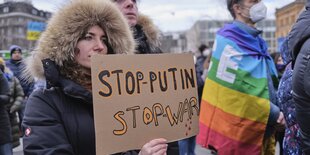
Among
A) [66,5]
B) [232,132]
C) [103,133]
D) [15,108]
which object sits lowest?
[15,108]

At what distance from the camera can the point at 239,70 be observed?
122 inches

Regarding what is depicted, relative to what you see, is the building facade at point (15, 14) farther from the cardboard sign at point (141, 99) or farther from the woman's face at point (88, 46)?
the cardboard sign at point (141, 99)

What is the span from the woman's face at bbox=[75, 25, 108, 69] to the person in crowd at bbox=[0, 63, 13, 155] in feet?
10.9

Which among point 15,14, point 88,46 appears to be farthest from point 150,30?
point 15,14

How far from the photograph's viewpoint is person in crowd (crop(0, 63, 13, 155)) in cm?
510

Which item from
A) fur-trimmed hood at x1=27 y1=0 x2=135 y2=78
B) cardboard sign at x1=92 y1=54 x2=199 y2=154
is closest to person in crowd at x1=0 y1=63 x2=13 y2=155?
fur-trimmed hood at x1=27 y1=0 x2=135 y2=78

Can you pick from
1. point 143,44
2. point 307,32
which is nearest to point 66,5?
point 143,44

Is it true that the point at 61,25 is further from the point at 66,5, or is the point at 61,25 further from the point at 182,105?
the point at 182,105

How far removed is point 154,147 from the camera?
6.39ft

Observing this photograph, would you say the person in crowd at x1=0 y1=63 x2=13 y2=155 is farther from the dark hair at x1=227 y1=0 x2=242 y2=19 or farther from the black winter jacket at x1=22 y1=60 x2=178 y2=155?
the black winter jacket at x1=22 y1=60 x2=178 y2=155

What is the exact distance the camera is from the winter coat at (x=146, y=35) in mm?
3070

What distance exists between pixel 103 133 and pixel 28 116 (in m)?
0.38

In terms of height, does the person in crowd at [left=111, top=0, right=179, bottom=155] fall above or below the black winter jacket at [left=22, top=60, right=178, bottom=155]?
above

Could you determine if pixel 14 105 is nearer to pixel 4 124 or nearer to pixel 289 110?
pixel 4 124
